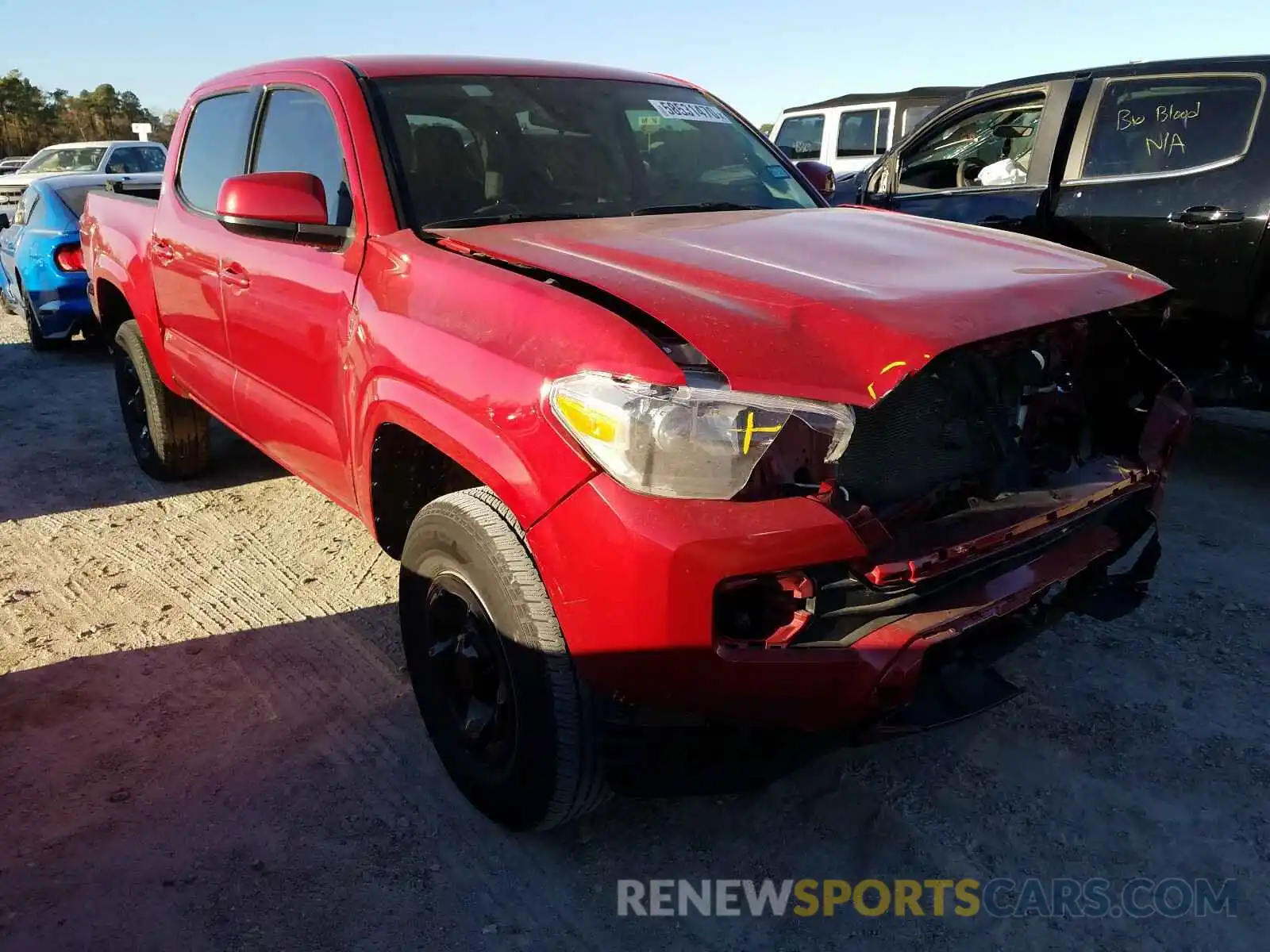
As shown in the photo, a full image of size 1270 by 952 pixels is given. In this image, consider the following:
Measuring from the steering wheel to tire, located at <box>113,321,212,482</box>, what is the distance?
4.52 metres

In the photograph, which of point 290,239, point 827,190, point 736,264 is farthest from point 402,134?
point 827,190

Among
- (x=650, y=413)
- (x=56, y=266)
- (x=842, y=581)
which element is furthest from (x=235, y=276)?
(x=56, y=266)

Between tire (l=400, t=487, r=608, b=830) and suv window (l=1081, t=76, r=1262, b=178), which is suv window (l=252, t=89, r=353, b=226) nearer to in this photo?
tire (l=400, t=487, r=608, b=830)

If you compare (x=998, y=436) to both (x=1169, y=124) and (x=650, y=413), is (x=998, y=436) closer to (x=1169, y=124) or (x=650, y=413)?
(x=650, y=413)

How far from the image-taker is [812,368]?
1.78 metres

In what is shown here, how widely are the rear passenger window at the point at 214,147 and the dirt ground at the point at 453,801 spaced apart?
160 cm

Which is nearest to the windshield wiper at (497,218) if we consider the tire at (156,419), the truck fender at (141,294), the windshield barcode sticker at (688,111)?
the windshield barcode sticker at (688,111)

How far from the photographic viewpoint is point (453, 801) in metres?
2.49

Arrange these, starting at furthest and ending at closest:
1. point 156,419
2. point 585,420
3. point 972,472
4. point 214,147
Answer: point 156,419, point 214,147, point 972,472, point 585,420

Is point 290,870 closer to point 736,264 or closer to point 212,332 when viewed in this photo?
point 736,264

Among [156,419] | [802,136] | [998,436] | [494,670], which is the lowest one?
[156,419]

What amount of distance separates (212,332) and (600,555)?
96.4 inches

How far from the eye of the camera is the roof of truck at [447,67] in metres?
3.03

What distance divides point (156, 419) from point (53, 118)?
169ft
